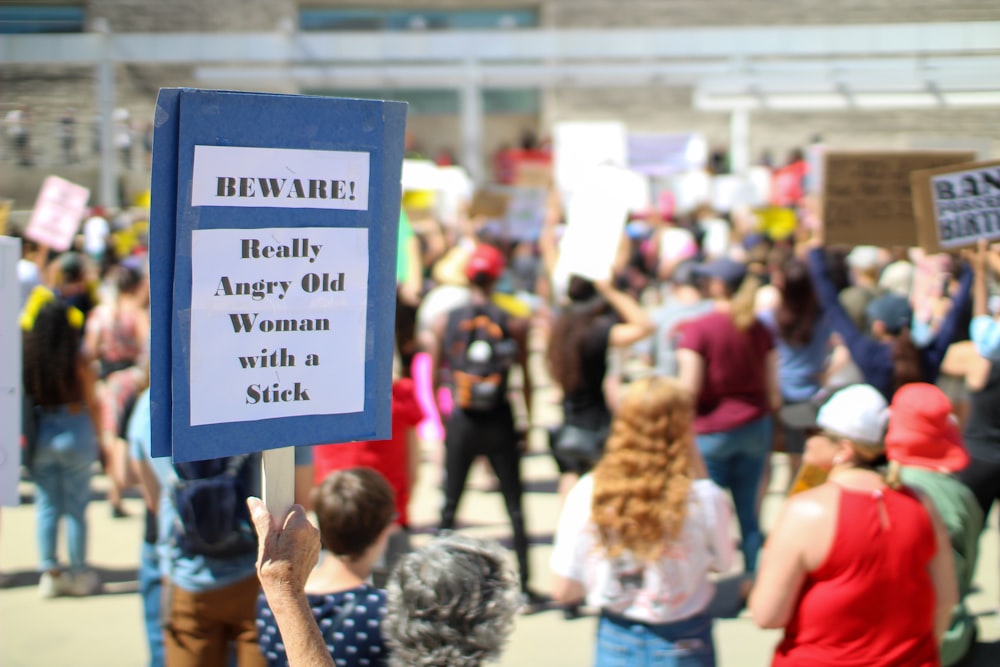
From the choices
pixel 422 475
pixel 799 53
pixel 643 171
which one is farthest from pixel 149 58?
pixel 422 475

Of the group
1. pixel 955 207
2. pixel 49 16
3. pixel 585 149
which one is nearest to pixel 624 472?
pixel 955 207

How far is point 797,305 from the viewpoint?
5.81 metres

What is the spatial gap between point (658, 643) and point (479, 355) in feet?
7.23

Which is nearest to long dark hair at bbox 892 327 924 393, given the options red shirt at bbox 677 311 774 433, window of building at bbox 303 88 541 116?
red shirt at bbox 677 311 774 433

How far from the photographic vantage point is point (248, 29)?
25.6 m

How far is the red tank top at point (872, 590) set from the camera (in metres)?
2.68

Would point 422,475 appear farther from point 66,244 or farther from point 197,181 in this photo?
point 197,181

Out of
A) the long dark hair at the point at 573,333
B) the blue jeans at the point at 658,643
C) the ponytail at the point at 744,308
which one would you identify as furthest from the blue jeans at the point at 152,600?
the ponytail at the point at 744,308

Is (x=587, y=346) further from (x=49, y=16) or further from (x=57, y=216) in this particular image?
(x=49, y=16)

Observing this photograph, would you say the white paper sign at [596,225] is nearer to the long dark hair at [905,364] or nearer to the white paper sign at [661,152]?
the long dark hair at [905,364]

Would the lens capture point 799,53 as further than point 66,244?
Yes

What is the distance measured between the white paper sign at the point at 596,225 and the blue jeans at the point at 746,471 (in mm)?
983

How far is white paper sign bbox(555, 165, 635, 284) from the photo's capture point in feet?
16.9

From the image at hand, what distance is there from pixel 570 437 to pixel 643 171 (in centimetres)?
1230
